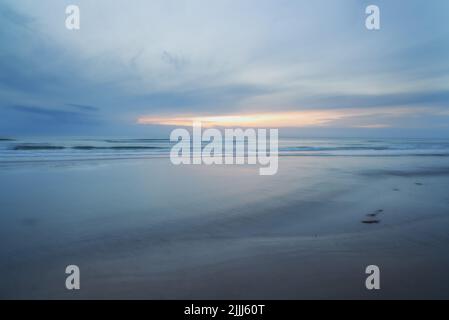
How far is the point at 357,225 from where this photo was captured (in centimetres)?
A: 453

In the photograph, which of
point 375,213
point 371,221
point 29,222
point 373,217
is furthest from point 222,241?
point 29,222

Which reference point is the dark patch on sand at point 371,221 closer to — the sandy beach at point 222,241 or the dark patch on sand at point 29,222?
the sandy beach at point 222,241

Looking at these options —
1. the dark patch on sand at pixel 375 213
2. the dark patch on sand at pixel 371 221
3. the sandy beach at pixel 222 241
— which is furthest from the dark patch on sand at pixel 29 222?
the dark patch on sand at pixel 375 213

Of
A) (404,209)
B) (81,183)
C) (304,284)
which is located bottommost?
(304,284)

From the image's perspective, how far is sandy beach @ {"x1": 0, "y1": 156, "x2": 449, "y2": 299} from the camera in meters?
2.82

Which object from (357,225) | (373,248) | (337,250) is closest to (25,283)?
(337,250)

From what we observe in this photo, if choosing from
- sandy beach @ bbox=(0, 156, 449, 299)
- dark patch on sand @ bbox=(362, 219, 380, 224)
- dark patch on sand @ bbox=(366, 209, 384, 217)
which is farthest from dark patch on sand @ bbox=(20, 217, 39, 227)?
dark patch on sand @ bbox=(366, 209, 384, 217)

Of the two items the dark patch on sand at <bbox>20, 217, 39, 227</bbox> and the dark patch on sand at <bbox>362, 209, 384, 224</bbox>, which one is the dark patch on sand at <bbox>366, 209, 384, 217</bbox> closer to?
the dark patch on sand at <bbox>362, 209, 384, 224</bbox>

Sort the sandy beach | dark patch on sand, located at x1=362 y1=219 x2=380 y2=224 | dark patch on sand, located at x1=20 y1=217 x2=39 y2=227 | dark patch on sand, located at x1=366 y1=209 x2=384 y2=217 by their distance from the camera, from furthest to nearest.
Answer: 1. dark patch on sand, located at x1=366 y1=209 x2=384 y2=217
2. dark patch on sand, located at x1=362 y1=219 x2=380 y2=224
3. dark patch on sand, located at x1=20 y1=217 x2=39 y2=227
4. the sandy beach

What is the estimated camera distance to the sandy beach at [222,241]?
9.25 feet

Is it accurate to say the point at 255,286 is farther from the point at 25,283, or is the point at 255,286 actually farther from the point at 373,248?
the point at 25,283

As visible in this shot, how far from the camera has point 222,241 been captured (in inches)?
154

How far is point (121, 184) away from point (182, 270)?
213 inches

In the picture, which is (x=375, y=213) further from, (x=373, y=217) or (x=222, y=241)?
(x=222, y=241)
